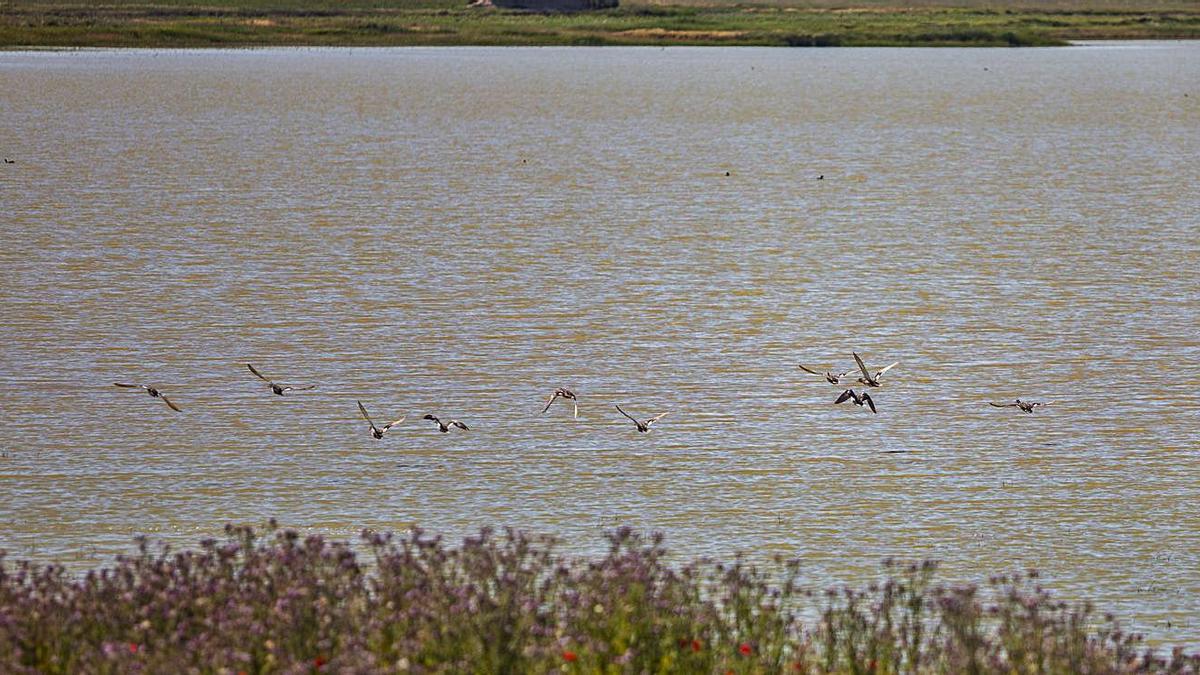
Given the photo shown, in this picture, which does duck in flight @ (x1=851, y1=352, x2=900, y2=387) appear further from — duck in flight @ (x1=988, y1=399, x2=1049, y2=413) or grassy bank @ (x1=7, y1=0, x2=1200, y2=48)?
grassy bank @ (x1=7, y1=0, x2=1200, y2=48)

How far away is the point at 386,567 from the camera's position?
364 inches

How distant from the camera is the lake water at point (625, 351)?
43.3 feet

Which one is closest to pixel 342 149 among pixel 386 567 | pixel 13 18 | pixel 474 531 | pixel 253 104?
pixel 253 104

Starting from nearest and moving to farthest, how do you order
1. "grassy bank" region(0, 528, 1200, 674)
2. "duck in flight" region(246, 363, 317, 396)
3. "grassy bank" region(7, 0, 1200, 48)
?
"grassy bank" region(0, 528, 1200, 674) < "duck in flight" region(246, 363, 317, 396) < "grassy bank" region(7, 0, 1200, 48)

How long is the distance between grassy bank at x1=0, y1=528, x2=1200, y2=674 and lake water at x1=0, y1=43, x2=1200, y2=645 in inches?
91.0

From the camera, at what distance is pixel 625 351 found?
1983 centimetres

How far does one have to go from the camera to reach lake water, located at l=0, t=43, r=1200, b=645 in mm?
13188

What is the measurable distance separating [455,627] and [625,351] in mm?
11610

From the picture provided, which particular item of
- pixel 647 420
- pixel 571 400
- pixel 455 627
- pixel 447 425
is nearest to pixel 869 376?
pixel 647 420

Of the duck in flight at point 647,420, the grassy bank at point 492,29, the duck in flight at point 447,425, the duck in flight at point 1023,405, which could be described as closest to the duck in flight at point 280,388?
the duck in flight at point 447,425

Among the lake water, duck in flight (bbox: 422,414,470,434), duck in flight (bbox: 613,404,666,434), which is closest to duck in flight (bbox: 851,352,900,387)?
the lake water

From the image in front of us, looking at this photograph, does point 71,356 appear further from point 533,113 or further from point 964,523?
point 533,113

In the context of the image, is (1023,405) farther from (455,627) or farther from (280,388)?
(455,627)

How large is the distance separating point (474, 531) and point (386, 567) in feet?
11.2
